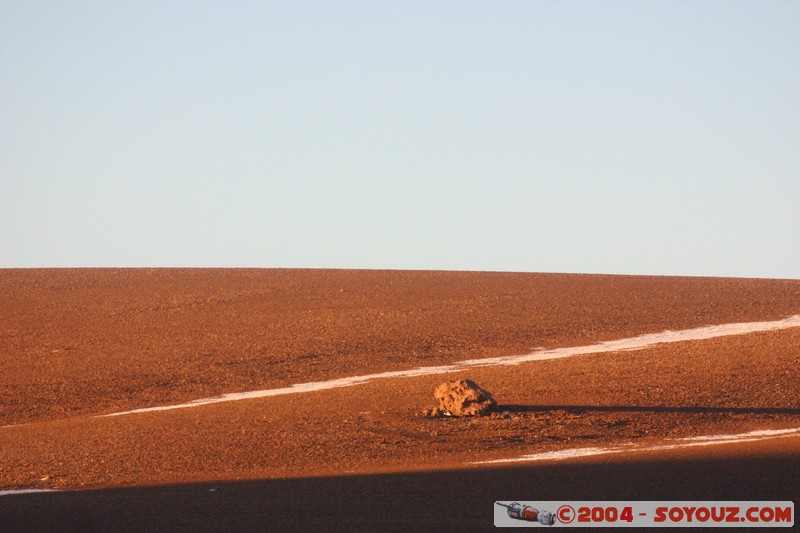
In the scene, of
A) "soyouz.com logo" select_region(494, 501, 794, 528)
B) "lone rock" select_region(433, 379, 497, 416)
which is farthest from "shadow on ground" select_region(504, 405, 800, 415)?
"soyouz.com logo" select_region(494, 501, 794, 528)

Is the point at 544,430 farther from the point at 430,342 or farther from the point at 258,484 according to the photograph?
the point at 430,342

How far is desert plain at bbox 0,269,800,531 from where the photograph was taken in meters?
13.3

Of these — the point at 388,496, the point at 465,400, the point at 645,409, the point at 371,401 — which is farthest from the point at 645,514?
the point at 371,401

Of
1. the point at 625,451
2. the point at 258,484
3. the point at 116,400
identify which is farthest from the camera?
the point at 116,400

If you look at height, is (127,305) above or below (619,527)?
above

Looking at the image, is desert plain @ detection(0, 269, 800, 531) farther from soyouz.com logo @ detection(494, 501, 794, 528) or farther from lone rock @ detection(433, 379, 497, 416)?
soyouz.com logo @ detection(494, 501, 794, 528)

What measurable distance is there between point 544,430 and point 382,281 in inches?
1055

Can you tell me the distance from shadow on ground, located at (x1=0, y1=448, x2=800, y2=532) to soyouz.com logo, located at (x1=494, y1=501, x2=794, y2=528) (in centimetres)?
30

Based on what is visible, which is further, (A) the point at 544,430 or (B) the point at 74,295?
(B) the point at 74,295

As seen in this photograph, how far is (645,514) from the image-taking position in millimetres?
11898

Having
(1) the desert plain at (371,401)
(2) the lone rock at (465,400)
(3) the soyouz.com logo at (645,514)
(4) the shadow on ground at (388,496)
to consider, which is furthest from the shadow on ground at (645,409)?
(3) the soyouz.com logo at (645,514)

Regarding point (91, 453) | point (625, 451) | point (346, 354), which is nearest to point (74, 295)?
point (346, 354)

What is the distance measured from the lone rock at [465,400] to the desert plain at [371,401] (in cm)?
22

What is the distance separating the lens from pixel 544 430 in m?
19.5
